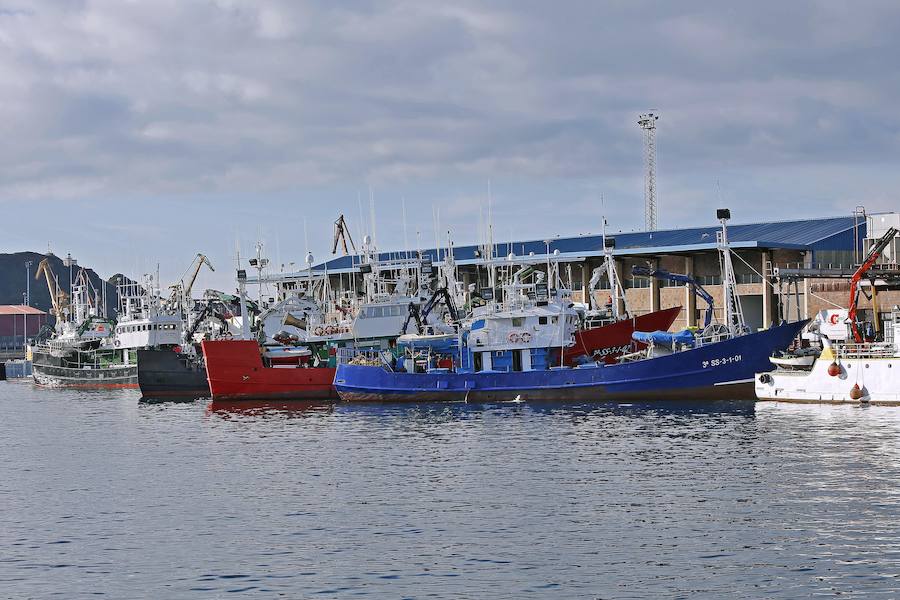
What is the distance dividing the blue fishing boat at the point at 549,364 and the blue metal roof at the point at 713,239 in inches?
1045

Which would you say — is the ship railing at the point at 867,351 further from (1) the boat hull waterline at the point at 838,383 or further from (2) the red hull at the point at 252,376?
(2) the red hull at the point at 252,376

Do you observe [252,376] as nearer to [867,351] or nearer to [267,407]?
[267,407]

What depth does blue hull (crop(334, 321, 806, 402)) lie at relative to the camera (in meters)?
67.2

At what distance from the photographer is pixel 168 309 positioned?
109312mm

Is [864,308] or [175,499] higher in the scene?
[864,308]

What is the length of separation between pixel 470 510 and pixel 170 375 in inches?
2366

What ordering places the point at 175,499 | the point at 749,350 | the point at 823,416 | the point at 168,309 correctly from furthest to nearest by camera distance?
the point at 168,309 → the point at 749,350 → the point at 823,416 → the point at 175,499

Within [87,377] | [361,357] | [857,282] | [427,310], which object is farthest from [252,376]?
[87,377]

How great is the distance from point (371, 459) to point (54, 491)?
11.9 meters

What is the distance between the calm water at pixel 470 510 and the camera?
27.9 metres

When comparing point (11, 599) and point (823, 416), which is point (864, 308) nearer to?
point (823, 416)

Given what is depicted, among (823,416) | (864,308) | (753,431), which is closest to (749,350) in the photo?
(823,416)

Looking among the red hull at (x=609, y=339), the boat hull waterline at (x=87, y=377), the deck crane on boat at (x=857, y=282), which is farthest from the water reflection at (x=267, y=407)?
the deck crane on boat at (x=857, y=282)

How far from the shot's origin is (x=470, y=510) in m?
35.7
